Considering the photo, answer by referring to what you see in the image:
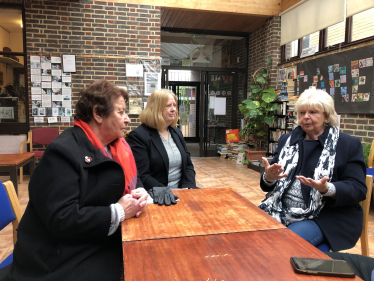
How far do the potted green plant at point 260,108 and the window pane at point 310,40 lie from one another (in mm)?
967

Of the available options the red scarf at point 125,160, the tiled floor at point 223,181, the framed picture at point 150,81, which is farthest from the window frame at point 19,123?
the red scarf at point 125,160

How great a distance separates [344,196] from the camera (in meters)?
1.65

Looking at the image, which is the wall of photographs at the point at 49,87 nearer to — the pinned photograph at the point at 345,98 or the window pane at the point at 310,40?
the window pane at the point at 310,40

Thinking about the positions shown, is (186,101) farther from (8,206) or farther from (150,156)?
(8,206)

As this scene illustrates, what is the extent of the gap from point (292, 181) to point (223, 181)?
337 cm

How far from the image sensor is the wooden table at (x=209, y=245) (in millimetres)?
904

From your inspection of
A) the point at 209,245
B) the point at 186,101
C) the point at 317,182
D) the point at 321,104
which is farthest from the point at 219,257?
the point at 186,101

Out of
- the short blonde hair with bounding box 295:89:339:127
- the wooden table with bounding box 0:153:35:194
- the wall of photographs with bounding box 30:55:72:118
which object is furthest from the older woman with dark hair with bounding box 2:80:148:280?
the wall of photographs with bounding box 30:55:72:118

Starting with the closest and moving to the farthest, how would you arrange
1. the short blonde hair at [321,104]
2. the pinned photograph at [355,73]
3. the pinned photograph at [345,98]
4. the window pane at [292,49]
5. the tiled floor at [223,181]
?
1. the short blonde hair at [321,104]
2. the tiled floor at [223,181]
3. the pinned photograph at [355,73]
4. the pinned photograph at [345,98]
5. the window pane at [292,49]

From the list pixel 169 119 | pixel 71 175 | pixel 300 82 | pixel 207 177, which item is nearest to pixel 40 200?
pixel 71 175

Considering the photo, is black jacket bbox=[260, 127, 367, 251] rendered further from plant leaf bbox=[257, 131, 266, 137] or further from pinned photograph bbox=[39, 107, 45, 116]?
pinned photograph bbox=[39, 107, 45, 116]

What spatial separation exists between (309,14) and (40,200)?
595 cm

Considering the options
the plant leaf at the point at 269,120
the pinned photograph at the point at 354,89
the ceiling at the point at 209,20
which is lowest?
the plant leaf at the point at 269,120

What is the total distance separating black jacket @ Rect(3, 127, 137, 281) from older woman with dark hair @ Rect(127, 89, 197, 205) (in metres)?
0.94
